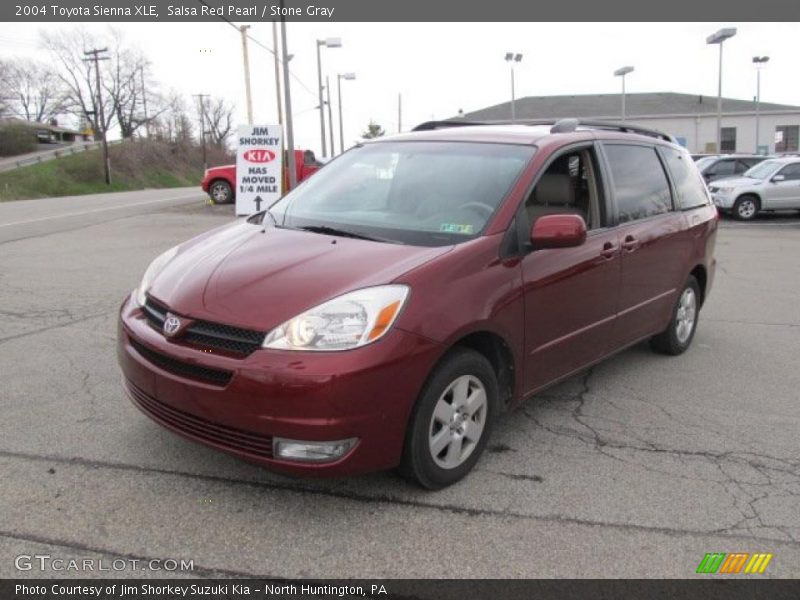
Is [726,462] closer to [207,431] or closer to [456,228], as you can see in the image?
[456,228]

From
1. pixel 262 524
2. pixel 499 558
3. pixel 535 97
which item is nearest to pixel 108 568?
pixel 262 524

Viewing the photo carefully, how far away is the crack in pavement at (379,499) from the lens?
3.11 m

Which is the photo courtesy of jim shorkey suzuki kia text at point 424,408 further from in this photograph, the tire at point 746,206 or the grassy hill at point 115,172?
the grassy hill at point 115,172

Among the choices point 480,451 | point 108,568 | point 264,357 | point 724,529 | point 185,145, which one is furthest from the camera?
point 185,145

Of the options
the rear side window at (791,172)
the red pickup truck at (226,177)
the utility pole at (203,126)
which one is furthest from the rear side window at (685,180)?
the utility pole at (203,126)

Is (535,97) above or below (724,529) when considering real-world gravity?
above

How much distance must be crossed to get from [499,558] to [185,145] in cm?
8711

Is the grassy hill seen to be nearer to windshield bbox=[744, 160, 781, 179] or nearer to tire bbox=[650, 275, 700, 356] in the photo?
windshield bbox=[744, 160, 781, 179]

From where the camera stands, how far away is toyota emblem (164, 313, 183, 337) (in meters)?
3.17

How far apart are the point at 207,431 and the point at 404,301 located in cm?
105

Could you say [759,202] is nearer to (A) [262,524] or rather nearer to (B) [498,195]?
(B) [498,195]

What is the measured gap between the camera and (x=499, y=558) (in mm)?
2869

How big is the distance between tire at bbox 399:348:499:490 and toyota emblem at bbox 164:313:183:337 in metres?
1.14

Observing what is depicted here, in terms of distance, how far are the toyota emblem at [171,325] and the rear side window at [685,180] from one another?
4.01 meters
